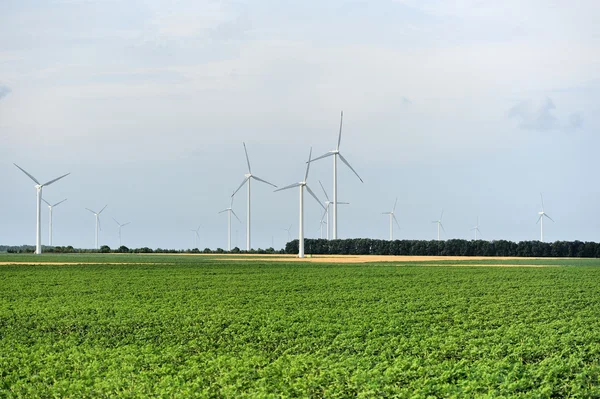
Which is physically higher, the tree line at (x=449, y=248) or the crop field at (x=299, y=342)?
the tree line at (x=449, y=248)

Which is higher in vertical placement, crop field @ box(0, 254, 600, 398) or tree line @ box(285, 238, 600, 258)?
tree line @ box(285, 238, 600, 258)

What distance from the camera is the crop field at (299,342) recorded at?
1560 cm

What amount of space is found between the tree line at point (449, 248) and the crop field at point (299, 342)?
63995mm

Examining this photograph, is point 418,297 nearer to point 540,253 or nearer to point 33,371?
point 33,371

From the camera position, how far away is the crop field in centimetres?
1560

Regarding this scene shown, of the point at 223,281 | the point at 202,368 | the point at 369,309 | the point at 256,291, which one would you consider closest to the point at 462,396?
the point at 202,368

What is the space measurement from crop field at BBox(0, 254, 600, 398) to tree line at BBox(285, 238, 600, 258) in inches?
2519

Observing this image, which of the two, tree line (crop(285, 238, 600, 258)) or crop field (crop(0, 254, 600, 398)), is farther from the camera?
tree line (crop(285, 238, 600, 258))

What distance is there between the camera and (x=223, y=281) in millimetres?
44688

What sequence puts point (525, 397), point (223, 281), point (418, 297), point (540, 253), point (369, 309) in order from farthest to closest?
point (540, 253) → point (223, 281) → point (418, 297) → point (369, 309) → point (525, 397)

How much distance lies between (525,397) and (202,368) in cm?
699

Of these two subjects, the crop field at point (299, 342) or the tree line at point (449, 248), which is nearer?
the crop field at point (299, 342)

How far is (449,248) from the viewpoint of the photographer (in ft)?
340

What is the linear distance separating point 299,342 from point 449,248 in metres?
85.0
